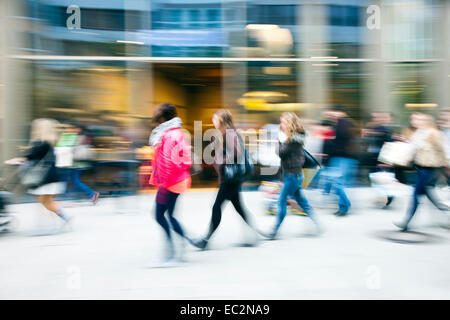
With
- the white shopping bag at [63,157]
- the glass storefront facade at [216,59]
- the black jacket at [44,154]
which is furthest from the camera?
the glass storefront facade at [216,59]

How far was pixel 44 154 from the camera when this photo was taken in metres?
5.77

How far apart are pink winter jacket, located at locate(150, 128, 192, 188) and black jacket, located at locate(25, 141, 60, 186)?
2233 mm

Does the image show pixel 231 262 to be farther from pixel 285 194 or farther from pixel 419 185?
pixel 419 185

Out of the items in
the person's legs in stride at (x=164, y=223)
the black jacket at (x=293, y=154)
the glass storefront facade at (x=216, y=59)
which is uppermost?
the glass storefront facade at (x=216, y=59)

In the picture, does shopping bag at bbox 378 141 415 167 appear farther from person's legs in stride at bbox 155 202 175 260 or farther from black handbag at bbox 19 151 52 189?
black handbag at bbox 19 151 52 189

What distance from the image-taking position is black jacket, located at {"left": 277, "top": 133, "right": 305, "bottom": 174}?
538 cm

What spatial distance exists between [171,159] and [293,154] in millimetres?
1821

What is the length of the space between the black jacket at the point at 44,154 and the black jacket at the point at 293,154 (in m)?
3.31

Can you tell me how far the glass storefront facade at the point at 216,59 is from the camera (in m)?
8.92

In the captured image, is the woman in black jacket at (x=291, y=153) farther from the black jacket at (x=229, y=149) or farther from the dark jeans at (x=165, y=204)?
the dark jeans at (x=165, y=204)

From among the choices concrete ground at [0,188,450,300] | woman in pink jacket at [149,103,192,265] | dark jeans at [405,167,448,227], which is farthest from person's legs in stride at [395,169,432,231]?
woman in pink jacket at [149,103,192,265]

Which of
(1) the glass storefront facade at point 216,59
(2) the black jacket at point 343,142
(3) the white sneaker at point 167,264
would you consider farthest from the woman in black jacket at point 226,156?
(1) the glass storefront facade at point 216,59
